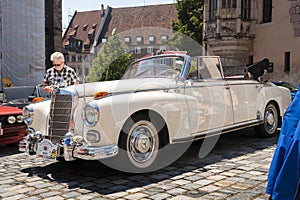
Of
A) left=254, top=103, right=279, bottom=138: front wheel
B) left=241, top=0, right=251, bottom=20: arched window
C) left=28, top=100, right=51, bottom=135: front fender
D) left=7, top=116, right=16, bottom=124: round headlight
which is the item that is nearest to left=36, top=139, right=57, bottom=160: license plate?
left=28, top=100, right=51, bottom=135: front fender

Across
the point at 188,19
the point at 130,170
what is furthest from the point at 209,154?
the point at 188,19

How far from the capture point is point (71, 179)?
15.2 ft

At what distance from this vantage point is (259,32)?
2188 cm

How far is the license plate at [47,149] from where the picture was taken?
455cm

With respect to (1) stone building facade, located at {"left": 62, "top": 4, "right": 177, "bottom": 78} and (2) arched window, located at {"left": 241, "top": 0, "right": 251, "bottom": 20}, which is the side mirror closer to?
(2) arched window, located at {"left": 241, "top": 0, "right": 251, "bottom": 20}

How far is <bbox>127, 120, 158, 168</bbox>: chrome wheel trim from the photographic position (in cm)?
460

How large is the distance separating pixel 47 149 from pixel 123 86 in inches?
49.6

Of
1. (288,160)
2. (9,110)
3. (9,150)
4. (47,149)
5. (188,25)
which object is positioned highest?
(188,25)

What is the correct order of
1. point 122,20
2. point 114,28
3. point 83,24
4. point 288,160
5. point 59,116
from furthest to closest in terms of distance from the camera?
1. point 83,24
2. point 122,20
3. point 114,28
4. point 59,116
5. point 288,160

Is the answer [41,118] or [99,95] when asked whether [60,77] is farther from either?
[99,95]

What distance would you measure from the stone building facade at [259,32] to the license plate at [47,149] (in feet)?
58.1

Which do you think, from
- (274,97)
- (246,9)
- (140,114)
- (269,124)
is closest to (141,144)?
(140,114)

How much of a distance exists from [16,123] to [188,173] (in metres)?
3.32

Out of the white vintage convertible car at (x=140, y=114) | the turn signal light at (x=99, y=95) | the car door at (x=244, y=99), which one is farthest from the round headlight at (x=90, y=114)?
the car door at (x=244, y=99)
